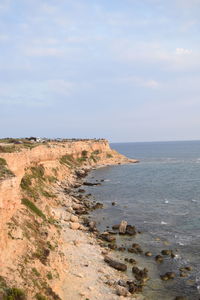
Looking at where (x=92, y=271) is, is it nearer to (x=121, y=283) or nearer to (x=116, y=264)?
(x=116, y=264)

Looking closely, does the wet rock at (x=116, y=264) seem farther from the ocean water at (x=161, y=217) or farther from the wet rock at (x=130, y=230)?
the wet rock at (x=130, y=230)

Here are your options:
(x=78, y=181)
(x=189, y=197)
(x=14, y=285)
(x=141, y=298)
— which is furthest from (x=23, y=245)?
(x=78, y=181)

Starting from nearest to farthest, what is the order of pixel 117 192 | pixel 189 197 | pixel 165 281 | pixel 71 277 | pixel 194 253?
1. pixel 71 277
2. pixel 165 281
3. pixel 194 253
4. pixel 189 197
5. pixel 117 192

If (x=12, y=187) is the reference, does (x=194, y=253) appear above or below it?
below

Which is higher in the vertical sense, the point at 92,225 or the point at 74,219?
the point at 74,219

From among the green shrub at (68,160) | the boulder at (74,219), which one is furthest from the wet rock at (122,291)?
the green shrub at (68,160)

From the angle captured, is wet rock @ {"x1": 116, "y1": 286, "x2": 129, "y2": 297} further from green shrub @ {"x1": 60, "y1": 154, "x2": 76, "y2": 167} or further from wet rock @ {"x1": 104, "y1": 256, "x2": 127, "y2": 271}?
green shrub @ {"x1": 60, "y1": 154, "x2": 76, "y2": 167}

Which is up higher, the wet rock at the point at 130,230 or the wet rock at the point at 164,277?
the wet rock at the point at 130,230

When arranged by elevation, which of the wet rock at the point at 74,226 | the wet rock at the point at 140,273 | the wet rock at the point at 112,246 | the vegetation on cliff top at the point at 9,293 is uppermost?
the vegetation on cliff top at the point at 9,293

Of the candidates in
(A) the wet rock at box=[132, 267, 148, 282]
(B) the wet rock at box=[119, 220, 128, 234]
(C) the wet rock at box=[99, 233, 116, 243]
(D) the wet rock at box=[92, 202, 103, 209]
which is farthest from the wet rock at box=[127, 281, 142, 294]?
(D) the wet rock at box=[92, 202, 103, 209]

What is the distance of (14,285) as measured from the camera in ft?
63.6

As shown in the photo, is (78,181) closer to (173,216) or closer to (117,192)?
(117,192)

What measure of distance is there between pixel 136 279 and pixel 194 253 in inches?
363

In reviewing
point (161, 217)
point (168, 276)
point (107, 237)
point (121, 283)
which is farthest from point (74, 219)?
point (168, 276)
